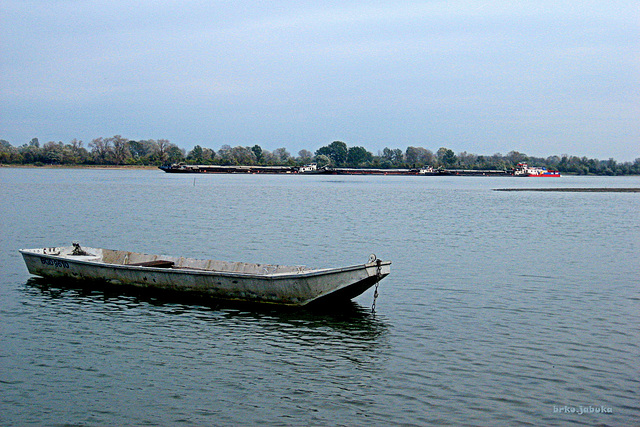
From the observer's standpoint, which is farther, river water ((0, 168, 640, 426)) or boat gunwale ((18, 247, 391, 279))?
boat gunwale ((18, 247, 391, 279))

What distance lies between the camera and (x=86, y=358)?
16.8 meters

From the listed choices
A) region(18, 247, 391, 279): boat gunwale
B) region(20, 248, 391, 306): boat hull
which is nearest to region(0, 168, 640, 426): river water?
region(20, 248, 391, 306): boat hull

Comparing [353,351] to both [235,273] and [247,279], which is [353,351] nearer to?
[247,279]

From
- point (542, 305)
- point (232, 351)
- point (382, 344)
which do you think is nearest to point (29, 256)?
point (232, 351)

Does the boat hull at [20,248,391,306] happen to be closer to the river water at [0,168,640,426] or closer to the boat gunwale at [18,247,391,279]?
the boat gunwale at [18,247,391,279]

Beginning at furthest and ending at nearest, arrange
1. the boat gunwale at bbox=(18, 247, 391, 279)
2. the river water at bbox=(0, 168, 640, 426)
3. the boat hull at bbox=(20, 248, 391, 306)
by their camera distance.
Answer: the boat hull at bbox=(20, 248, 391, 306)
the boat gunwale at bbox=(18, 247, 391, 279)
the river water at bbox=(0, 168, 640, 426)

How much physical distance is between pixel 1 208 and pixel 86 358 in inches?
2081

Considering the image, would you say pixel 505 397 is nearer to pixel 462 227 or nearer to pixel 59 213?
pixel 462 227

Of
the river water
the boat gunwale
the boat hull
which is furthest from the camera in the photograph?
the boat hull

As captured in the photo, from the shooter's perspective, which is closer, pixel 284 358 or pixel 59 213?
pixel 284 358

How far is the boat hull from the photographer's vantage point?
20344mm

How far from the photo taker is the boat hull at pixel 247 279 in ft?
66.7

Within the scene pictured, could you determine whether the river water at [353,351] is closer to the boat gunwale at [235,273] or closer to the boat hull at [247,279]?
the boat hull at [247,279]

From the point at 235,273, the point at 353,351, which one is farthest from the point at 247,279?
the point at 353,351
